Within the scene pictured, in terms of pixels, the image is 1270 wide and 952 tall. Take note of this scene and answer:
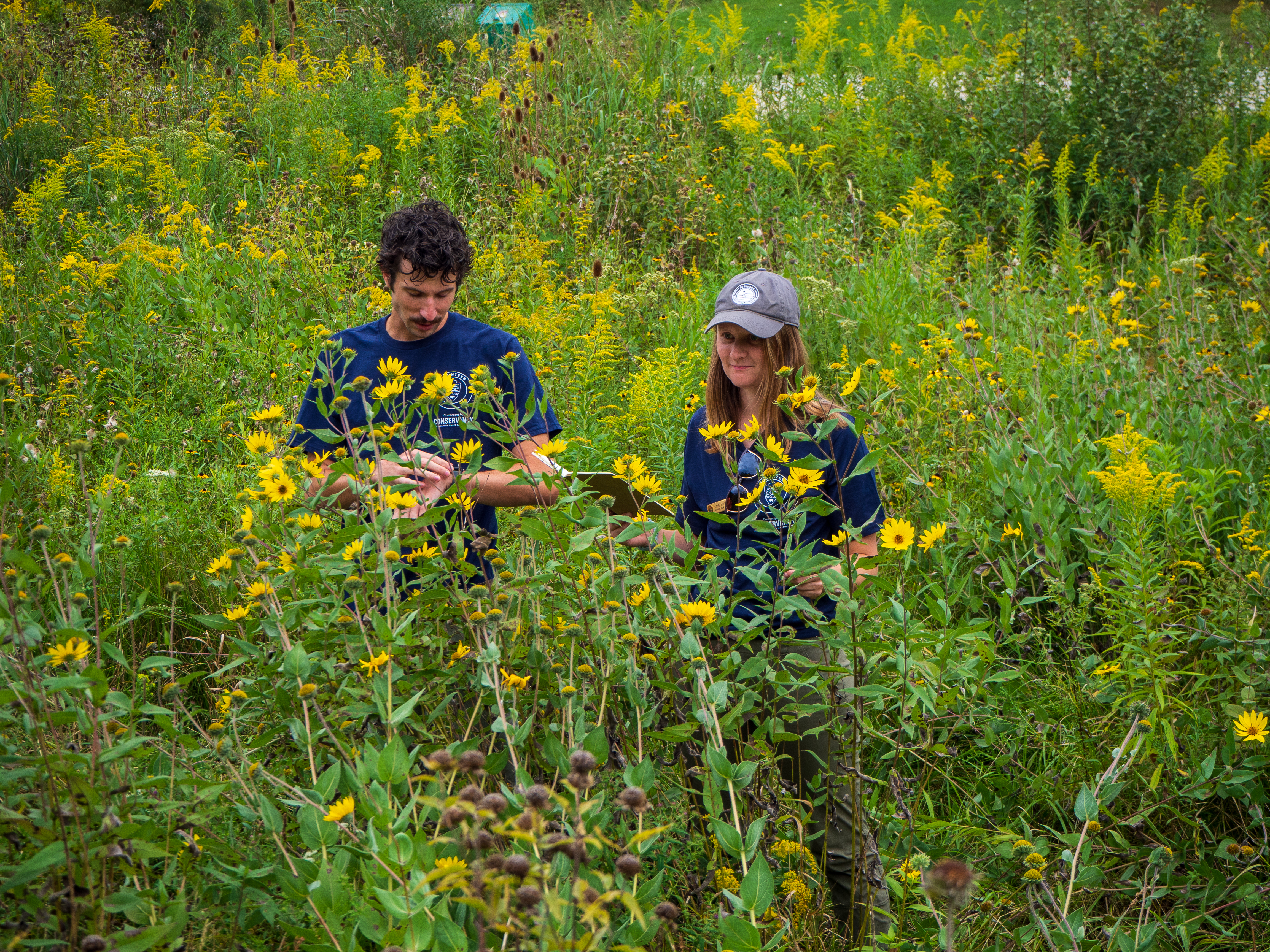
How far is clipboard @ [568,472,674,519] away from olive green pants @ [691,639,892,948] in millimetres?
380

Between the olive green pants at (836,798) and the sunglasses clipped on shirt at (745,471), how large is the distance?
353mm

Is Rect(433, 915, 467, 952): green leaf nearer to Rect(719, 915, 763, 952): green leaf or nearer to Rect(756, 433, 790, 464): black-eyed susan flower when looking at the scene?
Rect(719, 915, 763, 952): green leaf

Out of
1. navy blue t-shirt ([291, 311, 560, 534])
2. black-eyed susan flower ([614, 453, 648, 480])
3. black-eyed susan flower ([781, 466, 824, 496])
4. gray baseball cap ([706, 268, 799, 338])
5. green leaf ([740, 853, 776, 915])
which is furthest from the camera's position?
navy blue t-shirt ([291, 311, 560, 534])

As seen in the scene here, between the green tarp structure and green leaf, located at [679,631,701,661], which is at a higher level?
the green tarp structure

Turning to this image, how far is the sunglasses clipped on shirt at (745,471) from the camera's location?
2160mm

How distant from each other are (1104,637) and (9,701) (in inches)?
124

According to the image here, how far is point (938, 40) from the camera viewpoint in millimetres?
9242

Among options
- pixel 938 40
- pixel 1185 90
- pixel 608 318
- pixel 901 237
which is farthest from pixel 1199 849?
pixel 938 40

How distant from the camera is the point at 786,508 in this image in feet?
6.01

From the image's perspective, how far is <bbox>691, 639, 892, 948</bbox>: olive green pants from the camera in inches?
65.7

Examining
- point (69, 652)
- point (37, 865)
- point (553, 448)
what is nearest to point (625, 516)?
point (553, 448)

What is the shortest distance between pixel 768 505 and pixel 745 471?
0.18 metres

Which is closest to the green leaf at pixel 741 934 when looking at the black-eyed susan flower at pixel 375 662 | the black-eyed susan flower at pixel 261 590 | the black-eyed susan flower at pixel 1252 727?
the black-eyed susan flower at pixel 375 662

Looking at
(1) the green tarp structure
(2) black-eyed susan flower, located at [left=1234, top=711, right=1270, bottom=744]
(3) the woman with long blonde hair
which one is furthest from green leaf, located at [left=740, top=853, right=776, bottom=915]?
(1) the green tarp structure
